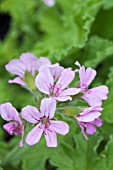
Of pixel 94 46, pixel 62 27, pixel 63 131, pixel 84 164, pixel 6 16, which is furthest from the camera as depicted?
pixel 6 16

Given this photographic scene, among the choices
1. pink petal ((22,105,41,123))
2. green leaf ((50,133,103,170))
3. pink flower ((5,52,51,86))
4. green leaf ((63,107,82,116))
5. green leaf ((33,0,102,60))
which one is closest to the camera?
pink petal ((22,105,41,123))

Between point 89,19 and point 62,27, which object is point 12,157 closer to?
point 89,19

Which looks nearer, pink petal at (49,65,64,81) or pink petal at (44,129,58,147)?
pink petal at (44,129,58,147)

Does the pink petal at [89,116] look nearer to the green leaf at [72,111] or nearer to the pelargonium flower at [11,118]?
the green leaf at [72,111]

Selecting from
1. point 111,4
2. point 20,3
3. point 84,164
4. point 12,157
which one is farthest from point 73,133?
point 20,3

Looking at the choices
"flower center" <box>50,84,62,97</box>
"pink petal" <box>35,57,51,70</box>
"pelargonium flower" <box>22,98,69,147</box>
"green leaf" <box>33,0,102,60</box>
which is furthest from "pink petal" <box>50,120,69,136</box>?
"green leaf" <box>33,0,102,60</box>

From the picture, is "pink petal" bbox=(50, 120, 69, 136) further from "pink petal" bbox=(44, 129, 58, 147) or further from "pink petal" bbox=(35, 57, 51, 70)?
"pink petal" bbox=(35, 57, 51, 70)

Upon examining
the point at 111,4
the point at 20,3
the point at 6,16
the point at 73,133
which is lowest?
the point at 73,133

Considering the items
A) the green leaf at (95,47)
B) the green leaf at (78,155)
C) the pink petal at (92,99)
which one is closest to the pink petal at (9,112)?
the pink petal at (92,99)
